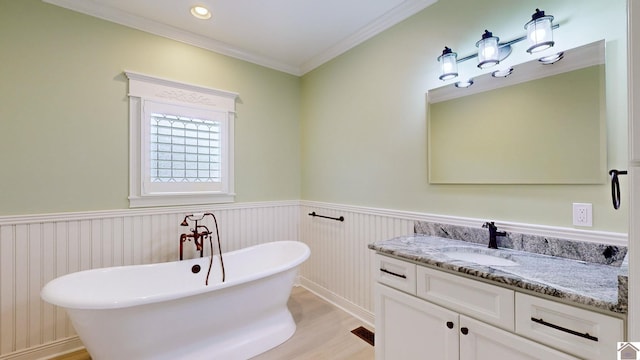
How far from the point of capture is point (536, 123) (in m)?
1.50

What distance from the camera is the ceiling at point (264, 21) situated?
211 cm

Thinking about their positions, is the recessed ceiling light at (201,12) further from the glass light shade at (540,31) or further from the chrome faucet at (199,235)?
the glass light shade at (540,31)

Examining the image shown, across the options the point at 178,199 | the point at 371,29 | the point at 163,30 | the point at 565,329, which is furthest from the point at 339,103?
the point at 565,329

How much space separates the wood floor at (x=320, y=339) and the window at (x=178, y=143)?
1381mm

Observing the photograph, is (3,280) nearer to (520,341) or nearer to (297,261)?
(297,261)

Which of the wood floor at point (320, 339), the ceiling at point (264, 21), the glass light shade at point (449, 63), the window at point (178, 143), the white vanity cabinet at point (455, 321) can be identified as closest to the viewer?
the white vanity cabinet at point (455, 321)

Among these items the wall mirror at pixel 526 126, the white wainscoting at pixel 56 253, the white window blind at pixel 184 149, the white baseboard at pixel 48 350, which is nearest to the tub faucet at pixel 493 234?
the wall mirror at pixel 526 126

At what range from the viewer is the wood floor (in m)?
2.01

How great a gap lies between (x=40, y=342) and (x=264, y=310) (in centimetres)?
163

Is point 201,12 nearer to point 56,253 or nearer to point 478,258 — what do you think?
point 56,253

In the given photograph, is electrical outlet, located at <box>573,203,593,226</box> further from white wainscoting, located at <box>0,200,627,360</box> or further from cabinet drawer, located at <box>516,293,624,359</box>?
cabinet drawer, located at <box>516,293,624,359</box>

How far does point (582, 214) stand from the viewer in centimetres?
135

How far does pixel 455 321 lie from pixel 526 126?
1.16 metres

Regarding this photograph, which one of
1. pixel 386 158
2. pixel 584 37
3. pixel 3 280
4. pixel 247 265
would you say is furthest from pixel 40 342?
pixel 584 37
